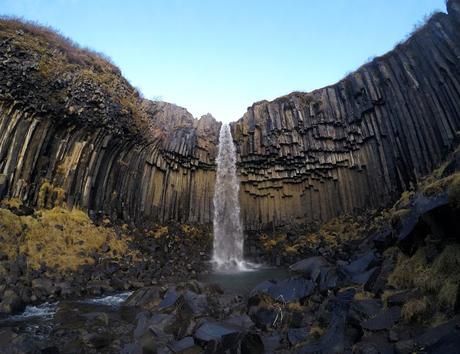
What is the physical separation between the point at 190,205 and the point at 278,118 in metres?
10.1

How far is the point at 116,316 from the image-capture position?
11.3 metres

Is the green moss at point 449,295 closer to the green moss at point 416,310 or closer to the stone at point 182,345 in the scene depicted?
the green moss at point 416,310

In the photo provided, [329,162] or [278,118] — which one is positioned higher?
[278,118]

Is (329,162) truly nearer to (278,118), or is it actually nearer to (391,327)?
(278,118)

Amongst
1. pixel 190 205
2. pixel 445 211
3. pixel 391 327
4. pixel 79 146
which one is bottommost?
pixel 391 327

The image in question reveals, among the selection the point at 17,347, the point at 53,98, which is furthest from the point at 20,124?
the point at 17,347

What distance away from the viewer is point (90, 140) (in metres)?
23.2

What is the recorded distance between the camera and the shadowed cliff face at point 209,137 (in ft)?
65.6

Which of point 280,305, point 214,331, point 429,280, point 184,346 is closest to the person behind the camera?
point 429,280

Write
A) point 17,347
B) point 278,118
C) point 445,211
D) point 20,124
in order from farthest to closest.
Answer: point 278,118
point 20,124
point 17,347
point 445,211

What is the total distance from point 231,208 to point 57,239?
14680mm

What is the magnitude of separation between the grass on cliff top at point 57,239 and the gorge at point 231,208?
3.8 inches

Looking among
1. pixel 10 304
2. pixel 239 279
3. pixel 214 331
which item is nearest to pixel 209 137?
pixel 239 279

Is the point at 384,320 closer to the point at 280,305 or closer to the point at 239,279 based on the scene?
the point at 280,305
